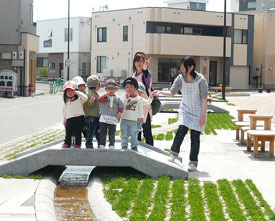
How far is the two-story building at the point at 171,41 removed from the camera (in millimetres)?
60969

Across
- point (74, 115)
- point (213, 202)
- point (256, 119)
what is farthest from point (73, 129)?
point (256, 119)

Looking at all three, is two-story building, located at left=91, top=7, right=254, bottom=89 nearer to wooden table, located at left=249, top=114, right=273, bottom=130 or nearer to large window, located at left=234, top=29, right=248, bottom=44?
large window, located at left=234, top=29, right=248, bottom=44

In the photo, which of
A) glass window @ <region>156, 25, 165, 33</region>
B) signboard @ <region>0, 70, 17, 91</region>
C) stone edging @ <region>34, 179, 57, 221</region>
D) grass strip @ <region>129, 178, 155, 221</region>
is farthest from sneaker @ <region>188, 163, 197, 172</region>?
glass window @ <region>156, 25, 165, 33</region>

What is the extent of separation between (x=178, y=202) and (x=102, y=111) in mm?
2548

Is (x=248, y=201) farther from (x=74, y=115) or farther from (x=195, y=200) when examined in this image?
(x=74, y=115)

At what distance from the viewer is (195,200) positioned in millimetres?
7059

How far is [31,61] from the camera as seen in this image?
42.0 metres

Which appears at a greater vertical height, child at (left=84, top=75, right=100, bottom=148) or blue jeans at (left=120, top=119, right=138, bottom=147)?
child at (left=84, top=75, right=100, bottom=148)

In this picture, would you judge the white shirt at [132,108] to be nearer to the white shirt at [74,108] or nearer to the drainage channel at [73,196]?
the white shirt at [74,108]

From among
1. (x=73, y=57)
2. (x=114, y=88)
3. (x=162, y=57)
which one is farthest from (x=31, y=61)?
(x=114, y=88)

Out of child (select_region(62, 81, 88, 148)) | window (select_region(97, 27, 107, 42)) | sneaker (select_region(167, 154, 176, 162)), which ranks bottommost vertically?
sneaker (select_region(167, 154, 176, 162))

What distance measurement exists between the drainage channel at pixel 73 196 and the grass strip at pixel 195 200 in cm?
109

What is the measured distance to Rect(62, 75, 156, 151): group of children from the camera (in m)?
8.95

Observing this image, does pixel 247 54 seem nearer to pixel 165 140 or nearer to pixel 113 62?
pixel 113 62
